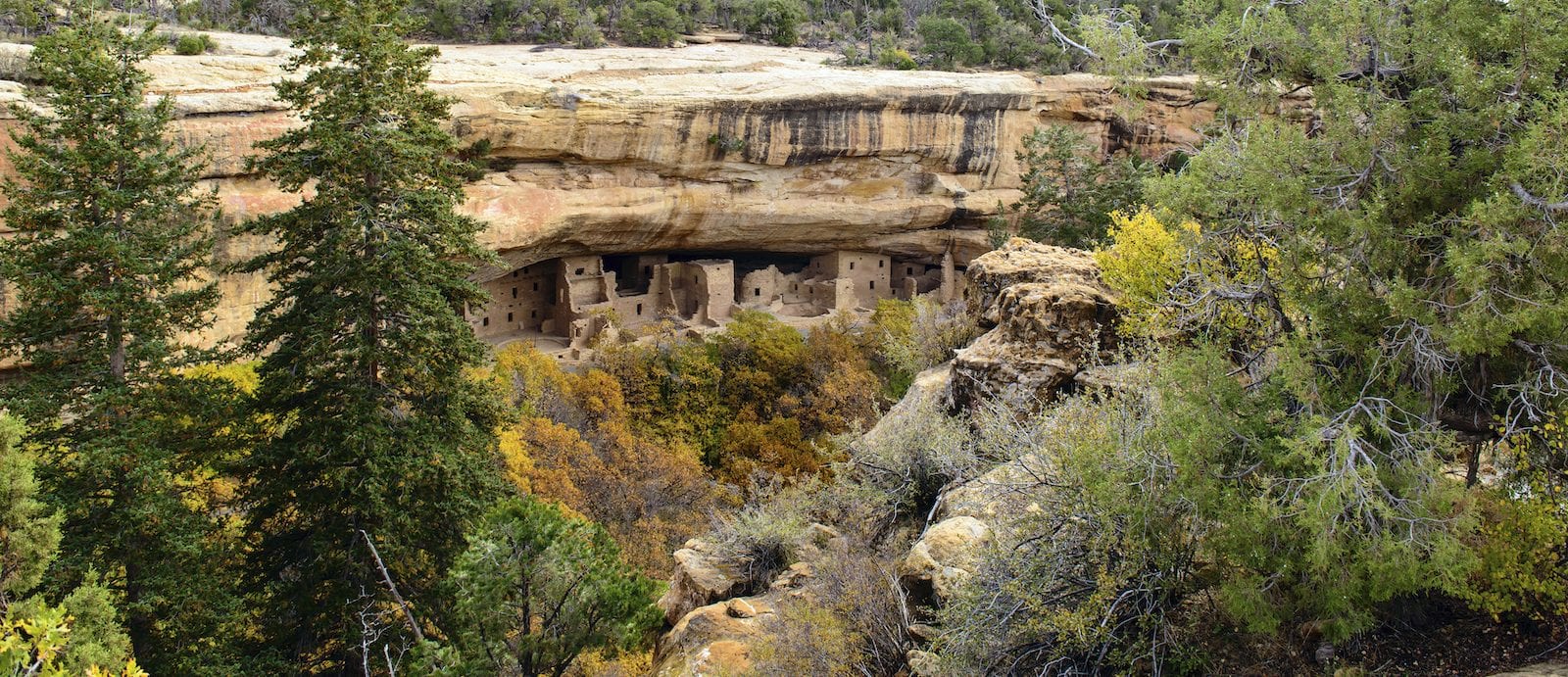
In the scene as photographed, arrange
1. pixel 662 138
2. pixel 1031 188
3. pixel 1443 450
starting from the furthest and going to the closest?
pixel 1031 188, pixel 662 138, pixel 1443 450

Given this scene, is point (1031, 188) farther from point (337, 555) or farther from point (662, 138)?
point (337, 555)

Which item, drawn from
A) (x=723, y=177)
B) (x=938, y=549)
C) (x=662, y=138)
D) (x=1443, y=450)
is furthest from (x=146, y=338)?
(x=723, y=177)

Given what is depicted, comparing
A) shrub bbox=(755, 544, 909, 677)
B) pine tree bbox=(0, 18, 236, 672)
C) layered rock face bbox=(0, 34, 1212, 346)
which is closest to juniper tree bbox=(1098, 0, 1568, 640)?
shrub bbox=(755, 544, 909, 677)

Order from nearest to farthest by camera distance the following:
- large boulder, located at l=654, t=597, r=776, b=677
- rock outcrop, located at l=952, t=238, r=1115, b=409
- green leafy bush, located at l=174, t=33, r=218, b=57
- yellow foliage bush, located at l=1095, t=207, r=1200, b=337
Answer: large boulder, located at l=654, t=597, r=776, b=677 < yellow foliage bush, located at l=1095, t=207, r=1200, b=337 < rock outcrop, located at l=952, t=238, r=1115, b=409 < green leafy bush, located at l=174, t=33, r=218, b=57

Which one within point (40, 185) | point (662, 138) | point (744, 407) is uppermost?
point (40, 185)

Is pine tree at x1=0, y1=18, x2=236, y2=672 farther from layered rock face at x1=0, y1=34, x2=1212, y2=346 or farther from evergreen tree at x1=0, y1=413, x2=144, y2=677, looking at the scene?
layered rock face at x1=0, y1=34, x2=1212, y2=346

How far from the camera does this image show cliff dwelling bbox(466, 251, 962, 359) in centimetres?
2430

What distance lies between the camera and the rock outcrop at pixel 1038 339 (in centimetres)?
1122

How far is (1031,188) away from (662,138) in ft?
28.8

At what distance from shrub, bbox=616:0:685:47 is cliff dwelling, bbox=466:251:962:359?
687 centimetres

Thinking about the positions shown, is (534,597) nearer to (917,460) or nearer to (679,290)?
(917,460)

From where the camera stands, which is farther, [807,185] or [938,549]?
[807,185]

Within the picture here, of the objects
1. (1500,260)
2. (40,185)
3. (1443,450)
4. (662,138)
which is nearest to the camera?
(1500,260)

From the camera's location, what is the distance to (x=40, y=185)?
9797 millimetres
